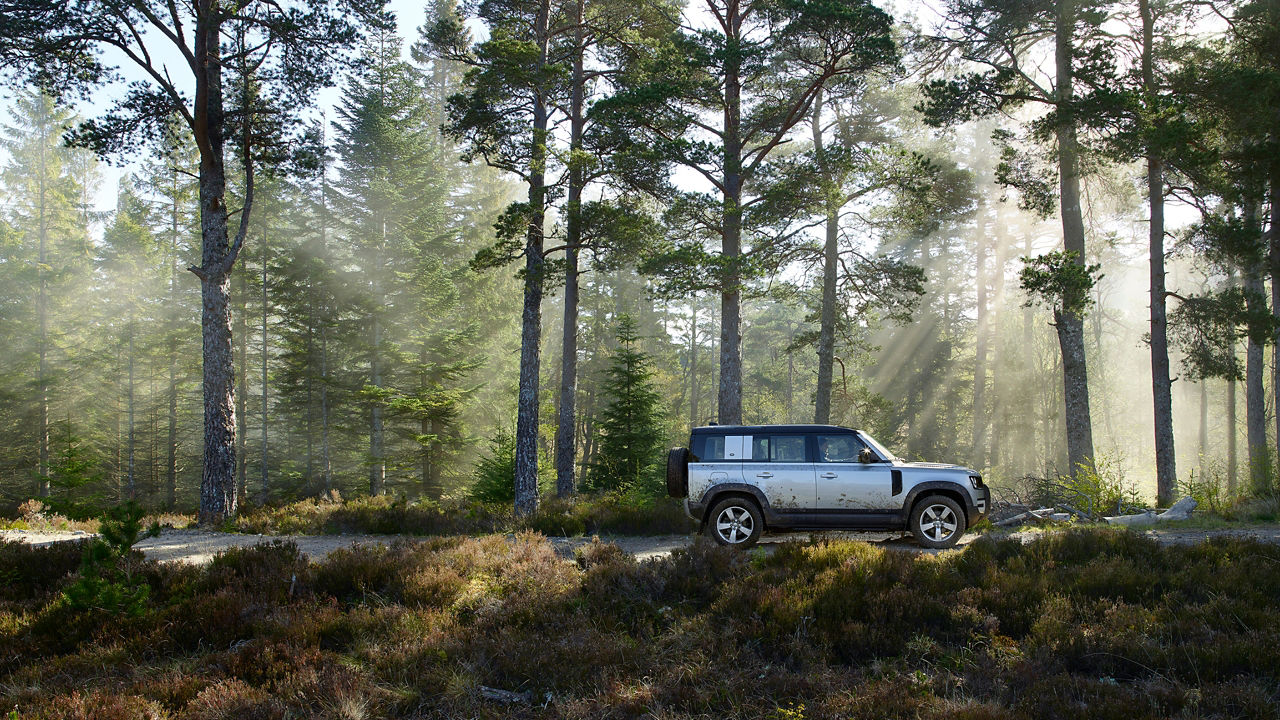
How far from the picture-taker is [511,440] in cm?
2119

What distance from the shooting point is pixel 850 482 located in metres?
10.2

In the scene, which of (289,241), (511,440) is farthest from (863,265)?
(289,241)

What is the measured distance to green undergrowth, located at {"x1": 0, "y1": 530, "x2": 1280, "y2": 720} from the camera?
5.29 m

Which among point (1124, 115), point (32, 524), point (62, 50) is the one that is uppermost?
point (62, 50)

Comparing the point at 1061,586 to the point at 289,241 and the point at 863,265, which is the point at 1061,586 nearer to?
the point at 863,265

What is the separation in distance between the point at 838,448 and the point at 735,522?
6.59ft

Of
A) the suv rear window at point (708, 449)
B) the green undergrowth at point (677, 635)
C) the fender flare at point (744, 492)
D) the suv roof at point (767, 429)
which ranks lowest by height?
the green undergrowth at point (677, 635)

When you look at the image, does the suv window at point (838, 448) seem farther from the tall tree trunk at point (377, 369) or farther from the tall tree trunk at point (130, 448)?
the tall tree trunk at point (130, 448)

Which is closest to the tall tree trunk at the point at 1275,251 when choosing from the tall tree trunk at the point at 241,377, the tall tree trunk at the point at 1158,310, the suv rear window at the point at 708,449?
the tall tree trunk at the point at 1158,310

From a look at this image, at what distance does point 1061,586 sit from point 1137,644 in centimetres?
144

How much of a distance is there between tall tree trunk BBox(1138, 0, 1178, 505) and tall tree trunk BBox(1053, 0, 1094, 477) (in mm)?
1978

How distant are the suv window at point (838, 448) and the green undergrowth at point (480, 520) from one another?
422 cm

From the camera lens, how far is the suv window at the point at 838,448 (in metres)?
10.3

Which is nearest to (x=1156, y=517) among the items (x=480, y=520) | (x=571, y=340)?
(x=480, y=520)
